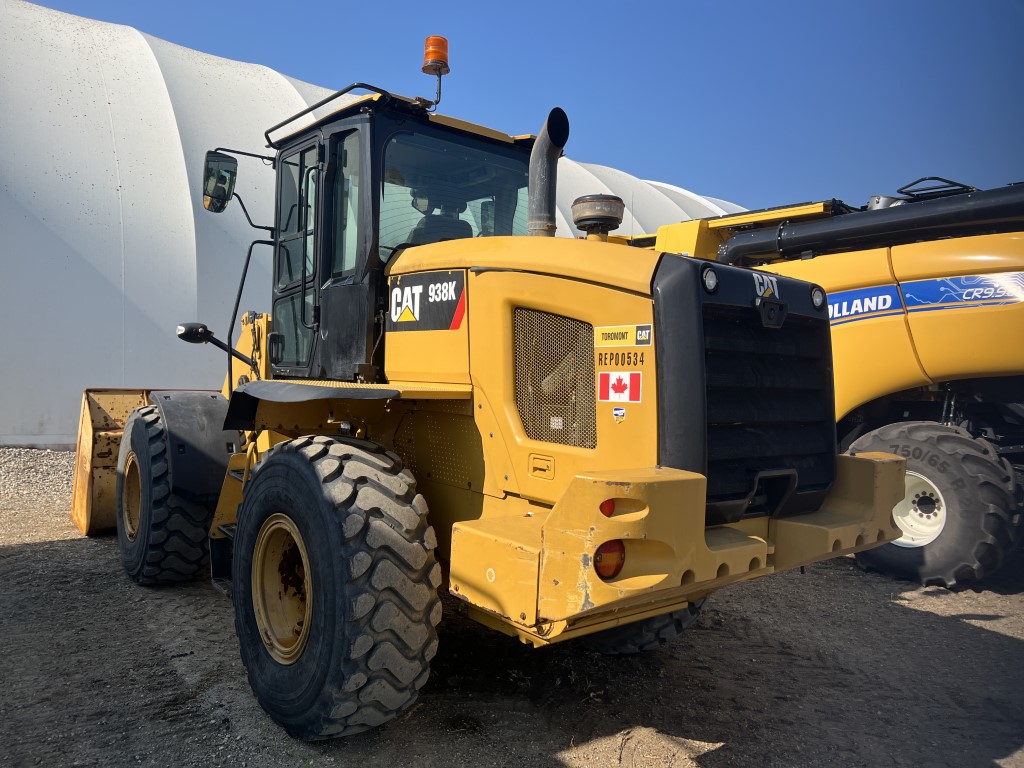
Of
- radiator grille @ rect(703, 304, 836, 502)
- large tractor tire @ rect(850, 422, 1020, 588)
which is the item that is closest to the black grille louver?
radiator grille @ rect(703, 304, 836, 502)

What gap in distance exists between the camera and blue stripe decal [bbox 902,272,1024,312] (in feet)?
18.4

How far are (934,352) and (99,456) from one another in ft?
22.2

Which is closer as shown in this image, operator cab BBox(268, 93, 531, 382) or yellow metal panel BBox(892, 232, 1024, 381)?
operator cab BBox(268, 93, 531, 382)

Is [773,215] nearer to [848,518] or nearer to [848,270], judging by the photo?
[848,270]

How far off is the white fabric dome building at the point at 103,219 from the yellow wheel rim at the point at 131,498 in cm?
643

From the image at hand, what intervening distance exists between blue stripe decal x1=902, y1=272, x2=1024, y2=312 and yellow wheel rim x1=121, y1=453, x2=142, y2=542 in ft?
19.6

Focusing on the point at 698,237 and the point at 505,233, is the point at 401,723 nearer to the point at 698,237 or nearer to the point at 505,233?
the point at 505,233

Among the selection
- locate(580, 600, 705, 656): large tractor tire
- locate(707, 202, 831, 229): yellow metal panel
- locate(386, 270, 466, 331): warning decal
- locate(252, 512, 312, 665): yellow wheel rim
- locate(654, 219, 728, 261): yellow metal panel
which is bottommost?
locate(580, 600, 705, 656): large tractor tire

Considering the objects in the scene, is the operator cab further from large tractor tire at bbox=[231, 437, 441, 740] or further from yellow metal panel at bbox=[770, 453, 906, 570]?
yellow metal panel at bbox=[770, 453, 906, 570]

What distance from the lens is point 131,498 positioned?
231 inches

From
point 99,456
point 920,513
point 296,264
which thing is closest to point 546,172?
point 296,264

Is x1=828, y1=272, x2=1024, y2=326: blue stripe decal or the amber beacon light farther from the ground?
the amber beacon light

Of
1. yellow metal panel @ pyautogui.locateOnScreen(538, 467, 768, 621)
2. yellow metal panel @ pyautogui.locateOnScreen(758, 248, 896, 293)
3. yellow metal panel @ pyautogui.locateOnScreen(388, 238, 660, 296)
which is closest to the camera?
yellow metal panel @ pyautogui.locateOnScreen(538, 467, 768, 621)

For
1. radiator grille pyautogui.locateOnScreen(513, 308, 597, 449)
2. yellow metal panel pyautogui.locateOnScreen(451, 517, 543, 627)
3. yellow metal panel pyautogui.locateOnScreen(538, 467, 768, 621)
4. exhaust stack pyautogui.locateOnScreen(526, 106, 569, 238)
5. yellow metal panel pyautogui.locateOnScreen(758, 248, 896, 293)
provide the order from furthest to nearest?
yellow metal panel pyautogui.locateOnScreen(758, 248, 896, 293) < exhaust stack pyautogui.locateOnScreen(526, 106, 569, 238) < radiator grille pyautogui.locateOnScreen(513, 308, 597, 449) < yellow metal panel pyautogui.locateOnScreen(451, 517, 543, 627) < yellow metal panel pyautogui.locateOnScreen(538, 467, 768, 621)
